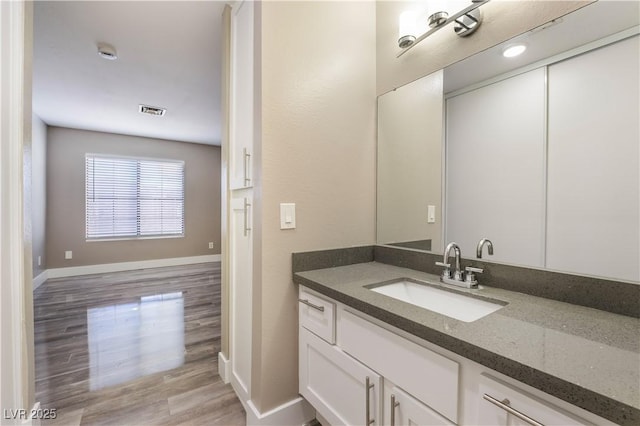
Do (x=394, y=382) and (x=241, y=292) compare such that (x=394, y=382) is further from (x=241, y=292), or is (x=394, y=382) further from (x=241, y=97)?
(x=241, y=97)

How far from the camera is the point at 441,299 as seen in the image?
1265mm

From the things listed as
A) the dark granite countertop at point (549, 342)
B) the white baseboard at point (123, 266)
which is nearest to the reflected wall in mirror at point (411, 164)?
the dark granite countertop at point (549, 342)

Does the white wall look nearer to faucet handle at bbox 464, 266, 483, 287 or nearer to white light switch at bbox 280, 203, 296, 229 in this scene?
white light switch at bbox 280, 203, 296, 229

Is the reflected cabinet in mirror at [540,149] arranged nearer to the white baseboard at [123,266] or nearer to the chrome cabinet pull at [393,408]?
the chrome cabinet pull at [393,408]

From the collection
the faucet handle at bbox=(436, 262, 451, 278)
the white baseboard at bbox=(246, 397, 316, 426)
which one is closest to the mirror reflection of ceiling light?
the faucet handle at bbox=(436, 262, 451, 278)

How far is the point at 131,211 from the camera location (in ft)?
17.6

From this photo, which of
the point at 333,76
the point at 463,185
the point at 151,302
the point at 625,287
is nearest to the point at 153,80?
the point at 333,76

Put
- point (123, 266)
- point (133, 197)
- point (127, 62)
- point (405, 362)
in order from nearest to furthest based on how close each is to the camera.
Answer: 1. point (405, 362)
2. point (127, 62)
3. point (123, 266)
4. point (133, 197)

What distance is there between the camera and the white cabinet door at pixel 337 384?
3.44ft

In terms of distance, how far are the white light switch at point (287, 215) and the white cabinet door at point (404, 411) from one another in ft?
2.71

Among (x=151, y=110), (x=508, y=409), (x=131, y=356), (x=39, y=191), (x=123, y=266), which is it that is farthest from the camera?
(x=123, y=266)

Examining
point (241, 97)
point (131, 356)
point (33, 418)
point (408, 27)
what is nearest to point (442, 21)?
point (408, 27)

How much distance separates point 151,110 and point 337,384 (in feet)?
13.9

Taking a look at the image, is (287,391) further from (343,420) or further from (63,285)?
(63,285)
